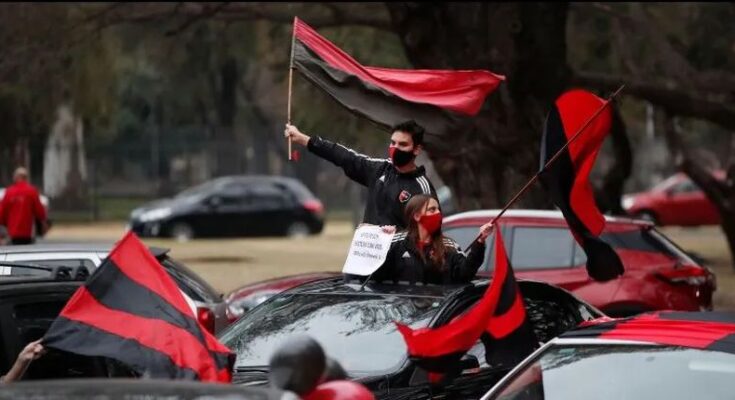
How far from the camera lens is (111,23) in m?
24.8

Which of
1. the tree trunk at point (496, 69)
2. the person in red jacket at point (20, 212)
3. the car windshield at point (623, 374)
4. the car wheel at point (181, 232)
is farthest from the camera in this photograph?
the car wheel at point (181, 232)

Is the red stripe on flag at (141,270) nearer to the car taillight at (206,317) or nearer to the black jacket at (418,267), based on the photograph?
the black jacket at (418,267)

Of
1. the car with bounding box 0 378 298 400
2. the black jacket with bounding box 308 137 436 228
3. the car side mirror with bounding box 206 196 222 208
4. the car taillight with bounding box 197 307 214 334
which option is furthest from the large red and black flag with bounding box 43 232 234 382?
the car side mirror with bounding box 206 196 222 208

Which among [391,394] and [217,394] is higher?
[217,394]

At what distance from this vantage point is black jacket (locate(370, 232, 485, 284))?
9.16 meters

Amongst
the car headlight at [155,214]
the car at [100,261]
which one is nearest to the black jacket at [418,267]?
the car at [100,261]

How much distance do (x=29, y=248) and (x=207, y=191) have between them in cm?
3109

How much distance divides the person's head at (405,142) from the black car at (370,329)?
3.11 feet

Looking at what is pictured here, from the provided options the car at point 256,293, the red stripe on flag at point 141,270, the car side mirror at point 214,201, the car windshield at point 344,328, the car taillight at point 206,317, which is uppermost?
the red stripe on flag at point 141,270

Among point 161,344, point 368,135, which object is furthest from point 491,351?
point 368,135

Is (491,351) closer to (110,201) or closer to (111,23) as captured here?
(111,23)

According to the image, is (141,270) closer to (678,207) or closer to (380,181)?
(380,181)

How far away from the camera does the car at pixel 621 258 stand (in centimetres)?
1424

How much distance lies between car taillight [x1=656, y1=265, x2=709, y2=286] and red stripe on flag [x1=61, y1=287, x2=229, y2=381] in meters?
8.01
